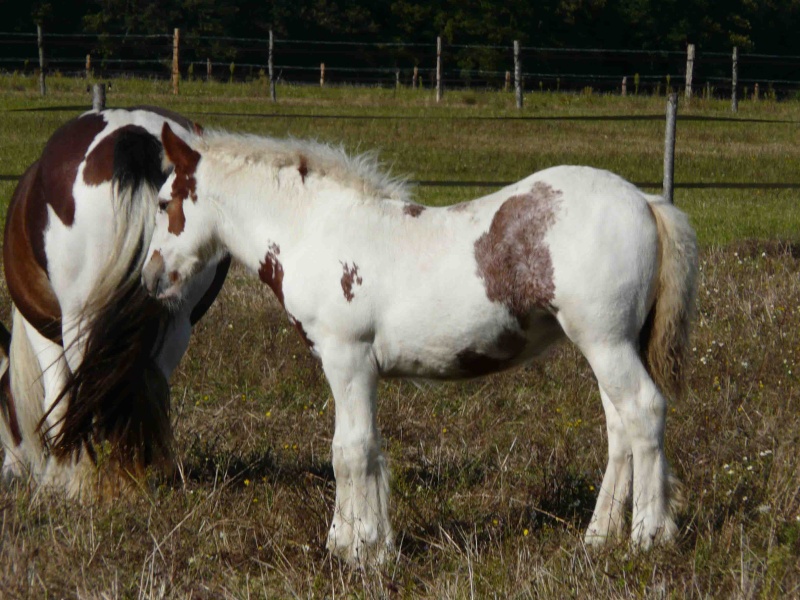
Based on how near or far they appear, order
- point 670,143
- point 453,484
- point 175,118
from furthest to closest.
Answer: point 670,143, point 175,118, point 453,484

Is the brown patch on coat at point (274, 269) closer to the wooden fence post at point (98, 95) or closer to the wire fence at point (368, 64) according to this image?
the wooden fence post at point (98, 95)

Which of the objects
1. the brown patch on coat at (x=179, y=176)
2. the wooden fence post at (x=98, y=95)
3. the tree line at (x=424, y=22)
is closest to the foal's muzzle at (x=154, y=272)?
the brown patch on coat at (x=179, y=176)

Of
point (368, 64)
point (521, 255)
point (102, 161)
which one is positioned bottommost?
point (521, 255)

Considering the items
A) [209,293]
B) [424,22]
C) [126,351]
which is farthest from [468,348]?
[424,22]

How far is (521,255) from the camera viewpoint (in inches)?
130

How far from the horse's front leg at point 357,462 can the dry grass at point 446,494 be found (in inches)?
3.6

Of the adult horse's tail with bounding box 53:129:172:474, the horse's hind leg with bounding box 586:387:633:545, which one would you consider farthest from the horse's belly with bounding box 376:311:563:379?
the adult horse's tail with bounding box 53:129:172:474

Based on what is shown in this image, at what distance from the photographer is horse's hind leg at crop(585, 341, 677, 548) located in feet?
10.7

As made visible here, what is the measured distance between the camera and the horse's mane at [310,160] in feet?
11.9

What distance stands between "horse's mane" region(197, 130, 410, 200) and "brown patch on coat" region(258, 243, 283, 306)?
276mm

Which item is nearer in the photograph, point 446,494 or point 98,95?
point 446,494

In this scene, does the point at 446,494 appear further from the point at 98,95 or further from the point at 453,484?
the point at 98,95

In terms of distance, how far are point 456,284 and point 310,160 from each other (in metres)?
0.71

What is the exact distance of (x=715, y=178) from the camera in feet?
50.2
